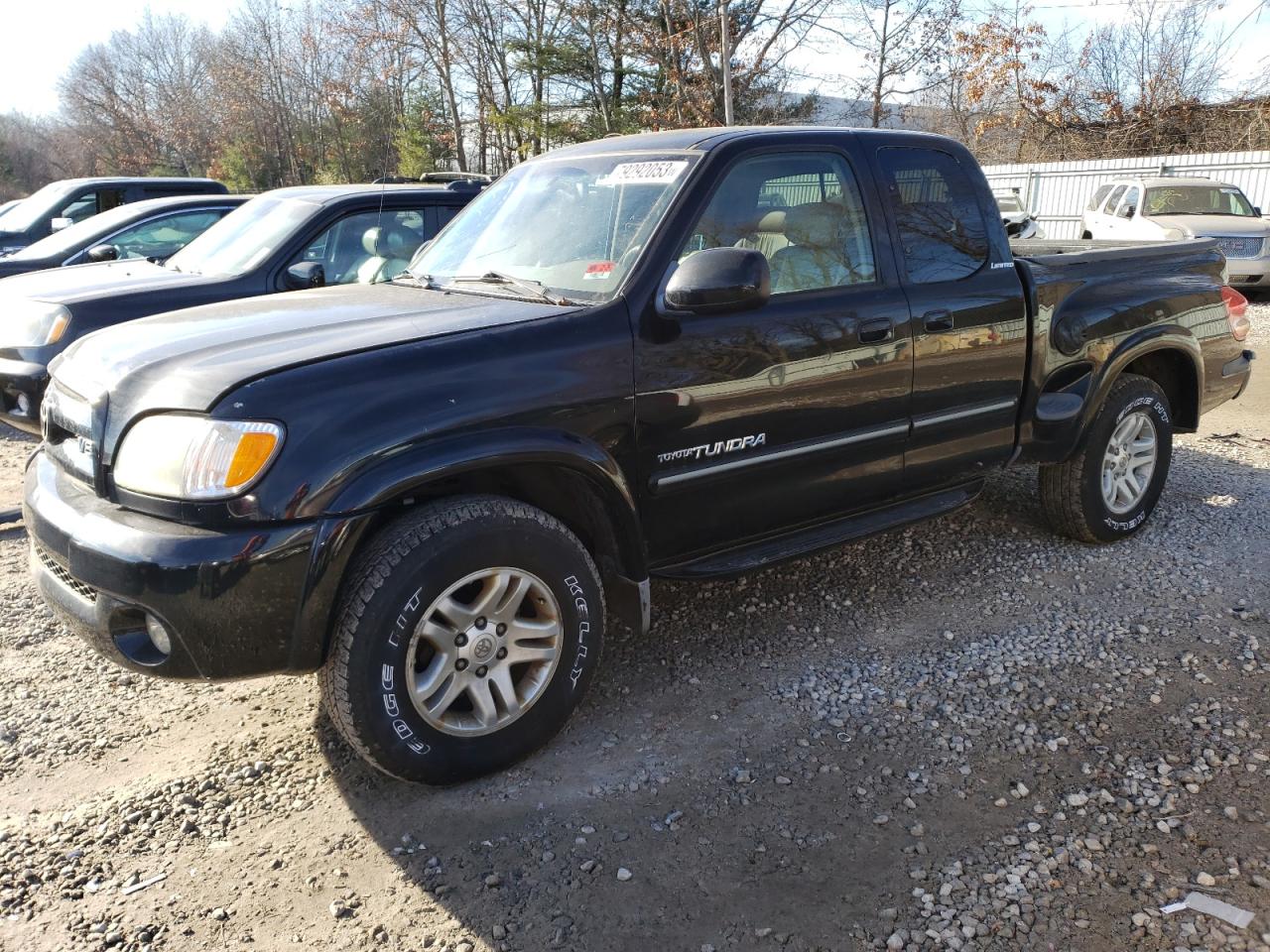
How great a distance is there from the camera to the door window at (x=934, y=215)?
153 inches

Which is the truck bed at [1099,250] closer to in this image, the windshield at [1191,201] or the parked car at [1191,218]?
the parked car at [1191,218]

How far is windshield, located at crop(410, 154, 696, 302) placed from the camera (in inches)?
131

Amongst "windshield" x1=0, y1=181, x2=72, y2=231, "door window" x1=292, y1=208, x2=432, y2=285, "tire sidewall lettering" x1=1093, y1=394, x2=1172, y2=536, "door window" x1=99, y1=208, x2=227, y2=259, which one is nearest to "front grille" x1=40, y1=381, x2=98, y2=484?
"door window" x1=292, y1=208, x2=432, y2=285

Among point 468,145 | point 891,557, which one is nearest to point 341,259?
point 891,557

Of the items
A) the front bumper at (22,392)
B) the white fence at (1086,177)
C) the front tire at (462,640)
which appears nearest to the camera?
the front tire at (462,640)

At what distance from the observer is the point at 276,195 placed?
7324 mm

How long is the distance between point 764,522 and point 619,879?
1.48 metres

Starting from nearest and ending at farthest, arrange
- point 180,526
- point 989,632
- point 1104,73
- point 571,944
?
point 571,944 → point 180,526 → point 989,632 → point 1104,73

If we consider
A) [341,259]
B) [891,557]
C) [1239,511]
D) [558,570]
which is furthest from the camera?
[341,259]

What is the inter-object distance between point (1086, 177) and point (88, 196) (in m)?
20.4

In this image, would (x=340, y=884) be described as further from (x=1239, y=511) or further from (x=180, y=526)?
(x=1239, y=511)

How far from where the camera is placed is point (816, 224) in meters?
3.68

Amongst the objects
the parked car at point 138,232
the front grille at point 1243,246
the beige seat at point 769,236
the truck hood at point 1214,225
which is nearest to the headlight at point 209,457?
the beige seat at point 769,236

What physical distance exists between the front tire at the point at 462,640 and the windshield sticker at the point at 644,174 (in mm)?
1324
